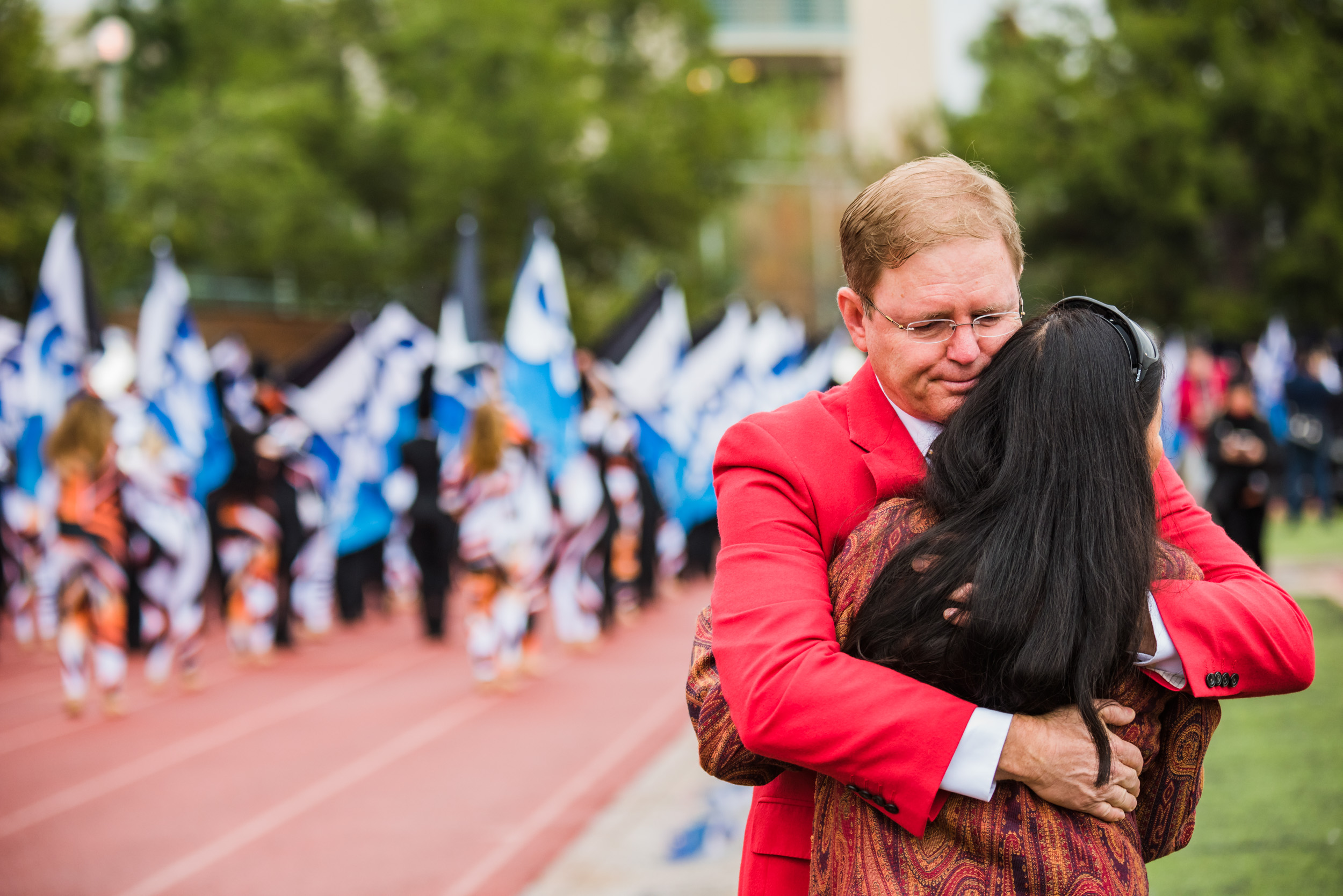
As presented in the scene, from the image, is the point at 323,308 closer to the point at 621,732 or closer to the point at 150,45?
the point at 150,45

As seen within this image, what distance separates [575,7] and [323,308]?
29.3 ft

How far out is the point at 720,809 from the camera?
6.29m

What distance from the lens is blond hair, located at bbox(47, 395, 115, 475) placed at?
920 centimetres

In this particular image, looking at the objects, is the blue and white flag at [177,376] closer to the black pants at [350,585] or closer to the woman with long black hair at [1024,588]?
the black pants at [350,585]

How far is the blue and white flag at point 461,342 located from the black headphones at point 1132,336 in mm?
9988

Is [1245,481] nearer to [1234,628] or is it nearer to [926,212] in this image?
[1234,628]

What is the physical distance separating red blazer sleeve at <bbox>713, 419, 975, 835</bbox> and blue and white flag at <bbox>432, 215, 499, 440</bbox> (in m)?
9.93

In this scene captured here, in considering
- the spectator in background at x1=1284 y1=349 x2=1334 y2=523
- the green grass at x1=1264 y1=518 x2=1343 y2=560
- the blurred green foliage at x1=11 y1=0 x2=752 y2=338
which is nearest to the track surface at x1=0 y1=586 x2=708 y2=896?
the green grass at x1=1264 y1=518 x2=1343 y2=560

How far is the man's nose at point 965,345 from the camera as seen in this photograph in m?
1.85

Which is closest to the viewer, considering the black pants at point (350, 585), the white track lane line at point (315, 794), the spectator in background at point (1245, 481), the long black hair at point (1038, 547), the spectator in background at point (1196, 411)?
the long black hair at point (1038, 547)

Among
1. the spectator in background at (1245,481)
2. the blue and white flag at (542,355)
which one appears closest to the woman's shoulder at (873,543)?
the blue and white flag at (542,355)

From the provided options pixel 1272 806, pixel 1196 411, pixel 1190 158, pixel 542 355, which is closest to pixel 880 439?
pixel 1272 806

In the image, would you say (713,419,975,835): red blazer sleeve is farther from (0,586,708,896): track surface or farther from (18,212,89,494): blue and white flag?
(18,212,89,494): blue and white flag

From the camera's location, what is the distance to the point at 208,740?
842 cm
